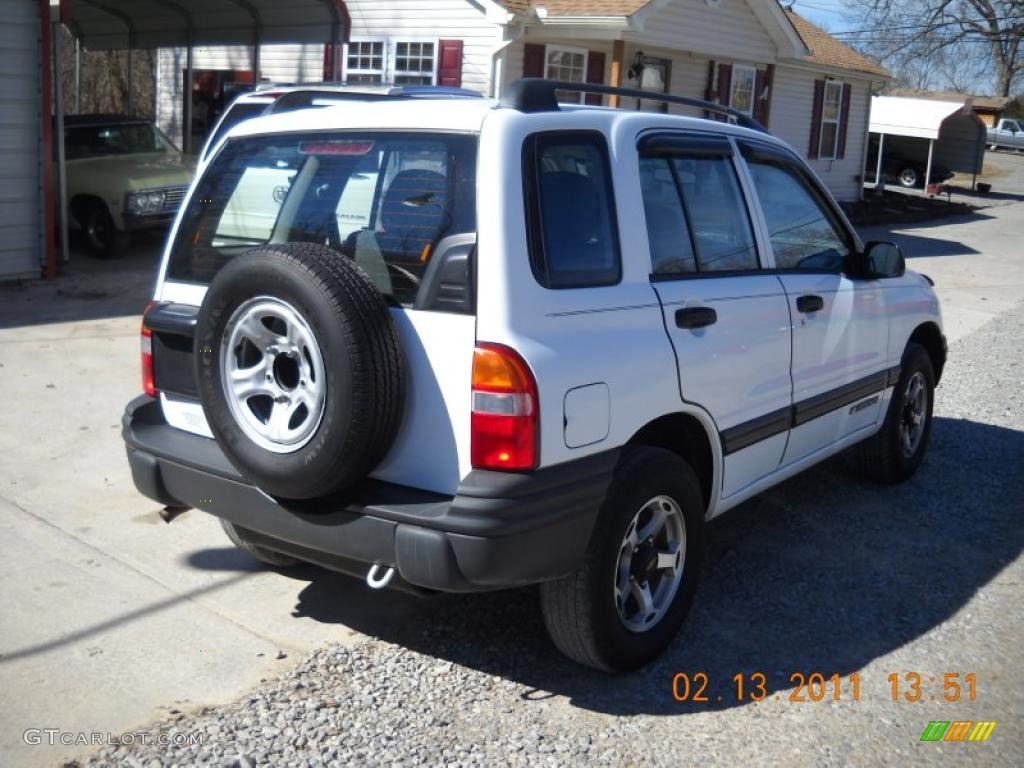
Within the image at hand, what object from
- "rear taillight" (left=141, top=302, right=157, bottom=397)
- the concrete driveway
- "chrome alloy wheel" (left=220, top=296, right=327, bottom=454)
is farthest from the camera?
"rear taillight" (left=141, top=302, right=157, bottom=397)

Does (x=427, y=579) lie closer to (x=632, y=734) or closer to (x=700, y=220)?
(x=632, y=734)

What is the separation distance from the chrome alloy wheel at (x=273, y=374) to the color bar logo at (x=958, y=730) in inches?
91.1

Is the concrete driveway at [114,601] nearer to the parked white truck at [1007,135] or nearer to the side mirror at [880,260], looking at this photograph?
the side mirror at [880,260]

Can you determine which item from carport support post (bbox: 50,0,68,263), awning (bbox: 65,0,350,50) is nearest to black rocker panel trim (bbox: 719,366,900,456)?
carport support post (bbox: 50,0,68,263)

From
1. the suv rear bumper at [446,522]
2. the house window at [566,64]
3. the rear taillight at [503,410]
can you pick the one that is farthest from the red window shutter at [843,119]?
the rear taillight at [503,410]

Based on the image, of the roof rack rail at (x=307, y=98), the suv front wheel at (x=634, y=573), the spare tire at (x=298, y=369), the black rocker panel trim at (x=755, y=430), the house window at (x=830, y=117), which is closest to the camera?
the spare tire at (x=298, y=369)

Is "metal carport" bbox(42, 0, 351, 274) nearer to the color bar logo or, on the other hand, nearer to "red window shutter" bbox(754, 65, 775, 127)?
"red window shutter" bbox(754, 65, 775, 127)

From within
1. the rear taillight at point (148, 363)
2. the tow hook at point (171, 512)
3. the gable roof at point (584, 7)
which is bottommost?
the tow hook at point (171, 512)

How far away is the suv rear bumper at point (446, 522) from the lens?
11.0 ft

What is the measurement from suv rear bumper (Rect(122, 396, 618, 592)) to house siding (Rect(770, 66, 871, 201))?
1991 centimetres

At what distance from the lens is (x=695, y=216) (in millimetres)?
4344

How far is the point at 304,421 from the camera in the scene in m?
3.52

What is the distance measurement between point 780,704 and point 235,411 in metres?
2.13

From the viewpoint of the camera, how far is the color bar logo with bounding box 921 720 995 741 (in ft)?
12.4
